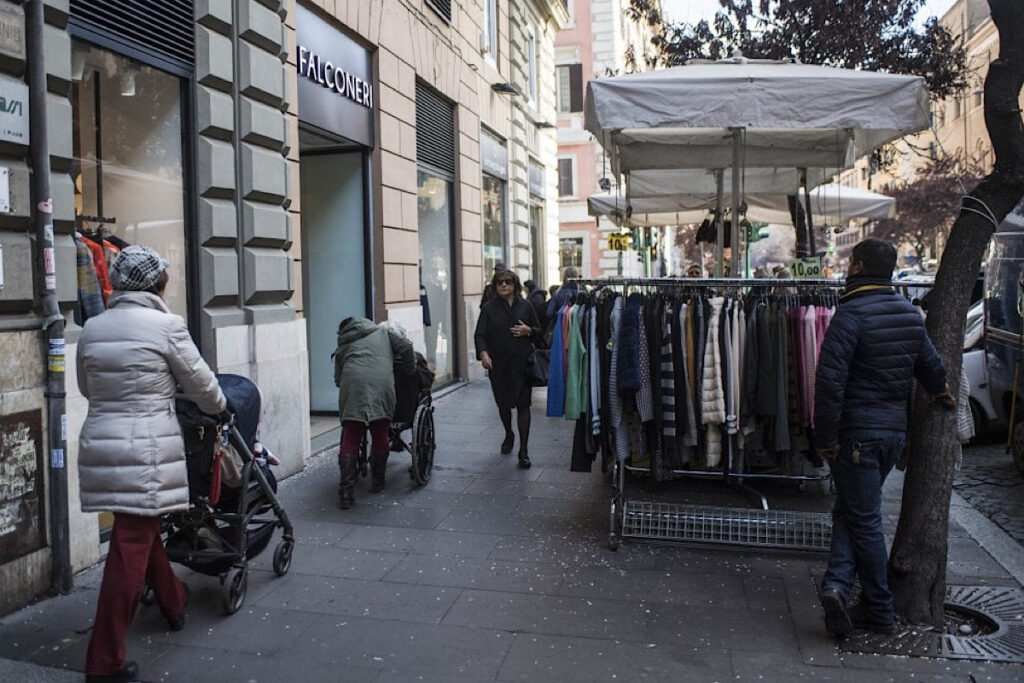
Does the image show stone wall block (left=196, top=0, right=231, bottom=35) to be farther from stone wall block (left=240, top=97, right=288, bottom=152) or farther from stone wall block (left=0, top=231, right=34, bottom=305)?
stone wall block (left=0, top=231, right=34, bottom=305)

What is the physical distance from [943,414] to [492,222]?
1320 centimetres

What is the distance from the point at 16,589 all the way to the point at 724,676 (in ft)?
11.8

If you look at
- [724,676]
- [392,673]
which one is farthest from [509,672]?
[724,676]

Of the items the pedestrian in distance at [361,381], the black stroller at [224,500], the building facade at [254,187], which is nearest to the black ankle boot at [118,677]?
the black stroller at [224,500]

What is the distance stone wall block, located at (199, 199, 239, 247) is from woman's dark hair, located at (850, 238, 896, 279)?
15.5ft

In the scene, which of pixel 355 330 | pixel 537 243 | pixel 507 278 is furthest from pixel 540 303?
pixel 537 243

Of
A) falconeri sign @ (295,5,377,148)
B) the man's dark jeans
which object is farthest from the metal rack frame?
falconeri sign @ (295,5,377,148)

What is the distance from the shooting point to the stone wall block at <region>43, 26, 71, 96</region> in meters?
5.25

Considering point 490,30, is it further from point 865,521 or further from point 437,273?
point 865,521

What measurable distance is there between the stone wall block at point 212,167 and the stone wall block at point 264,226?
0.35 m

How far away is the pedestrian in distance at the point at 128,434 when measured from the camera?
403 cm

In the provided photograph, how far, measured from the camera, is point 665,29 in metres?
18.7

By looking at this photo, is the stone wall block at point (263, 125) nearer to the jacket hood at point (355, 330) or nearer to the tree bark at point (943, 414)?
the jacket hood at point (355, 330)

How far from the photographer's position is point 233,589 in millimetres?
4871
